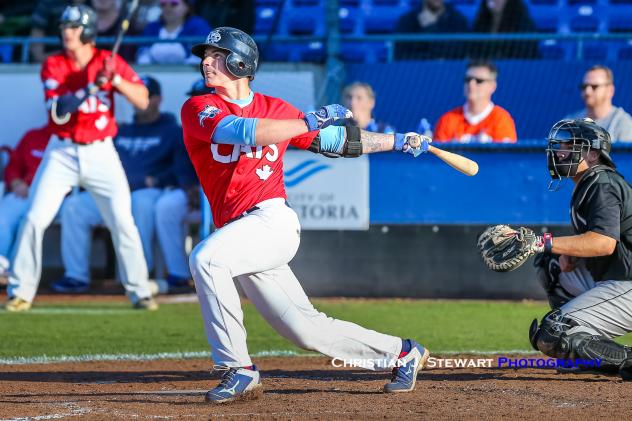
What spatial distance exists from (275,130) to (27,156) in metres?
7.06

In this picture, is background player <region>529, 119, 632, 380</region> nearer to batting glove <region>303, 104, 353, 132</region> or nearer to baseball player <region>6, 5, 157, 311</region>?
batting glove <region>303, 104, 353, 132</region>

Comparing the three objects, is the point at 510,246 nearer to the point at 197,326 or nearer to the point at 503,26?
the point at 197,326

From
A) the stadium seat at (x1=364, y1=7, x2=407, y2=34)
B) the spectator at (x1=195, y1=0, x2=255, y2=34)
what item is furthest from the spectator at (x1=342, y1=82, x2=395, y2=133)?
the stadium seat at (x1=364, y1=7, x2=407, y2=34)

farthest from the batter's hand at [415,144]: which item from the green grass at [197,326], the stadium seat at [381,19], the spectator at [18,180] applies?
the stadium seat at [381,19]

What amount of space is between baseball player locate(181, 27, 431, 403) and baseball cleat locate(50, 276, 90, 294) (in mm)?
Result: 5674

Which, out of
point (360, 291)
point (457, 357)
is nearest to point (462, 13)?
point (360, 291)

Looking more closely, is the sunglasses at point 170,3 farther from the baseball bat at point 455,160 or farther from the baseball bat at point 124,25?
the baseball bat at point 455,160

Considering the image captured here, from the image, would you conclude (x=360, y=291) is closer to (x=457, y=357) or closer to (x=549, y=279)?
(x=457, y=357)

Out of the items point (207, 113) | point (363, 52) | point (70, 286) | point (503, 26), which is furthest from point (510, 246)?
point (363, 52)

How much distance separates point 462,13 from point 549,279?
22.5ft

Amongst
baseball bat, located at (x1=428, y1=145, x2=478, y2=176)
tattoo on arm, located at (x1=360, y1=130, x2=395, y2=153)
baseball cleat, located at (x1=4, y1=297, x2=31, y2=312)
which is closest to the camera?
baseball bat, located at (x1=428, y1=145, x2=478, y2=176)

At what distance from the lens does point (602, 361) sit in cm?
578

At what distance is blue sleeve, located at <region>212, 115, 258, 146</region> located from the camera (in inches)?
204

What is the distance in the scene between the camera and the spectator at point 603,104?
32.1ft
